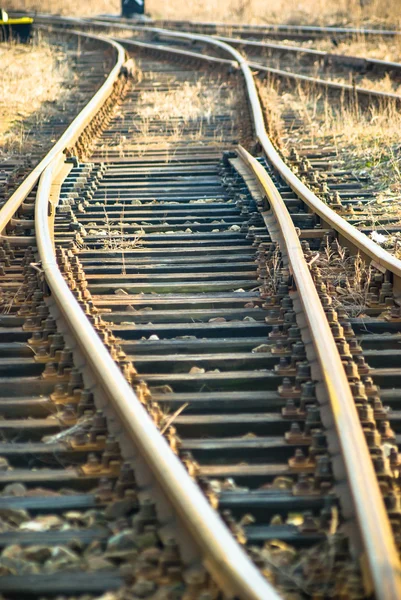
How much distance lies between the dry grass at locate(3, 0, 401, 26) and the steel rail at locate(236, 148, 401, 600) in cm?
1946

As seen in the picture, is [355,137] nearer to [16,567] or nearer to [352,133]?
[352,133]

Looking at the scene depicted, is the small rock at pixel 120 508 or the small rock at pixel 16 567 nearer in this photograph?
the small rock at pixel 16 567

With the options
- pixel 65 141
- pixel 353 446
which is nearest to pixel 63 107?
pixel 65 141

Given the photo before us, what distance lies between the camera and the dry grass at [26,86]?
1254 centimetres

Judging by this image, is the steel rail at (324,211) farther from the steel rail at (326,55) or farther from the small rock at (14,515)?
the steel rail at (326,55)

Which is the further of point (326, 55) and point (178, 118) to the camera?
point (326, 55)

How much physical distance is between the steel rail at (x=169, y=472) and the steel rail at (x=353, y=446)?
36 centimetres

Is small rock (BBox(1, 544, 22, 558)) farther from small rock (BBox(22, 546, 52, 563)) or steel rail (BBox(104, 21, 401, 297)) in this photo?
steel rail (BBox(104, 21, 401, 297))

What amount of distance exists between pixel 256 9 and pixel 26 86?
1490 centimetres

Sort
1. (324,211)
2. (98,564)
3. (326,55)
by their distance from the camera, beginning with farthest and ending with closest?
1. (326,55)
2. (324,211)
3. (98,564)

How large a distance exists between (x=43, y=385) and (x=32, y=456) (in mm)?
688

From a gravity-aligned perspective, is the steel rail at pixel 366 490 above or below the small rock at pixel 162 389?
below

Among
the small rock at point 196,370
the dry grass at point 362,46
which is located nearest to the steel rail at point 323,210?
the small rock at point 196,370

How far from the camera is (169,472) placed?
354cm
